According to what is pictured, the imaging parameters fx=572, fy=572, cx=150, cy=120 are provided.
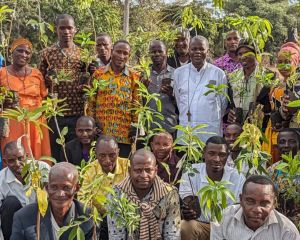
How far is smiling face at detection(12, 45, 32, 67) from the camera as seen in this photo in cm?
579

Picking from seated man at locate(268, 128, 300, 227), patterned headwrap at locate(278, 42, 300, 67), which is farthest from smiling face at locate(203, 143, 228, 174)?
patterned headwrap at locate(278, 42, 300, 67)

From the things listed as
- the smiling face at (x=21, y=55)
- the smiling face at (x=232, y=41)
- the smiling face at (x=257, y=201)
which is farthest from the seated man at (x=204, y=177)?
the smiling face at (x=21, y=55)

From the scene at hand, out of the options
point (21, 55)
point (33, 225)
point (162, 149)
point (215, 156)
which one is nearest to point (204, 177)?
point (215, 156)

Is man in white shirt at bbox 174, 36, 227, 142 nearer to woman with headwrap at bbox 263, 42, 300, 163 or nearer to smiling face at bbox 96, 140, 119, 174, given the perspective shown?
woman with headwrap at bbox 263, 42, 300, 163

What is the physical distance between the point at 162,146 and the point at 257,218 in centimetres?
165

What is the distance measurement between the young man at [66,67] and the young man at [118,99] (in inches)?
8.2

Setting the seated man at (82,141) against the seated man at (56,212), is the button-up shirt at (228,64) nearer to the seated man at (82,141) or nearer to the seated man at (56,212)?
the seated man at (82,141)

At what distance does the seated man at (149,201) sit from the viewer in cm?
441

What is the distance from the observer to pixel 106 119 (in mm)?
5934

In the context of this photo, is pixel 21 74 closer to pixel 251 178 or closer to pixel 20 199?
pixel 20 199

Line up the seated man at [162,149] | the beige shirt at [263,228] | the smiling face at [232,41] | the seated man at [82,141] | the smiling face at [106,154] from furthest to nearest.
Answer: the smiling face at [232,41]
the seated man at [82,141]
the seated man at [162,149]
the smiling face at [106,154]
the beige shirt at [263,228]

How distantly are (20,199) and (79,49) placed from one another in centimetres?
185

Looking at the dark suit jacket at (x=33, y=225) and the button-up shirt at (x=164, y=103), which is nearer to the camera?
the dark suit jacket at (x=33, y=225)

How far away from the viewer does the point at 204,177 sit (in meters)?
4.97
